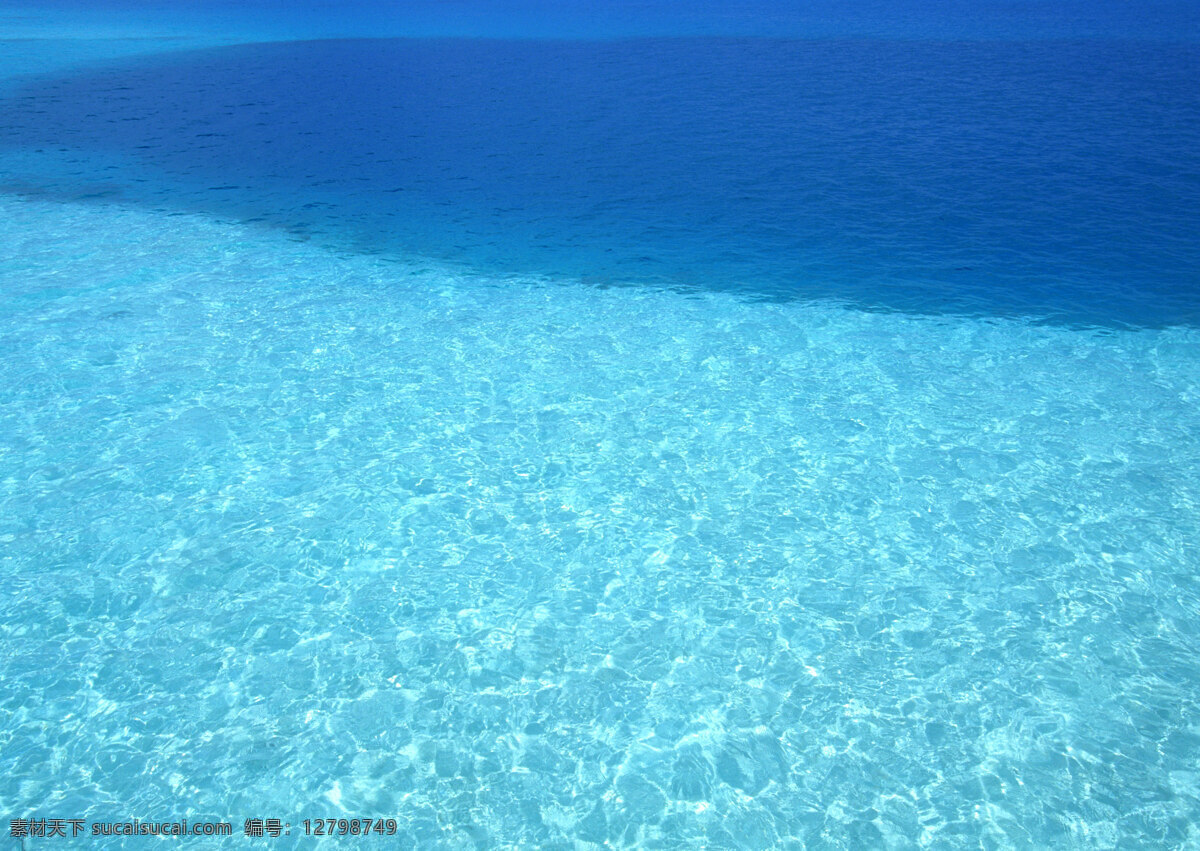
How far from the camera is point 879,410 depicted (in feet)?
32.6

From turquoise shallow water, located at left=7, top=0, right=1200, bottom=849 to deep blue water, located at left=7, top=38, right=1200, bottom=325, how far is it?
0.50ft

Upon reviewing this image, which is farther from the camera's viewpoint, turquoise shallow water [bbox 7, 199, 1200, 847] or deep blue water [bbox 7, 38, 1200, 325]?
deep blue water [bbox 7, 38, 1200, 325]

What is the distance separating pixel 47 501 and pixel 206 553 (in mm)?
2098

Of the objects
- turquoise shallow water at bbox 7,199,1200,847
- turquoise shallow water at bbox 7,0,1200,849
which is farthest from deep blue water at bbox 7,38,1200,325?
turquoise shallow water at bbox 7,199,1200,847

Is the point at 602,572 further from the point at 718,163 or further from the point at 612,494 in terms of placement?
the point at 718,163

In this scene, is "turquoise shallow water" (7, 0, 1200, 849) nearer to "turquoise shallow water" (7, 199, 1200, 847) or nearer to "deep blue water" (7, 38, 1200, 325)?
"turquoise shallow water" (7, 199, 1200, 847)

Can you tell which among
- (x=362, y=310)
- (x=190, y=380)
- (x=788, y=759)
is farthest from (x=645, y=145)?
(x=788, y=759)

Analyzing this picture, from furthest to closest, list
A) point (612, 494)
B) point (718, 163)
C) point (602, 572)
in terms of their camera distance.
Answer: point (718, 163) < point (612, 494) < point (602, 572)

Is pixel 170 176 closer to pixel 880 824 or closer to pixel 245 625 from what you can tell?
pixel 245 625

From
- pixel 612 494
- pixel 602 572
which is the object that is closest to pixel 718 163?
pixel 612 494

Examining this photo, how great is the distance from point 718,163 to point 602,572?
13.4 meters

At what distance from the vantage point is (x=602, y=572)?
24.7 ft

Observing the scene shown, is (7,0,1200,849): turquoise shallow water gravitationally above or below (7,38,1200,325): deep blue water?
below

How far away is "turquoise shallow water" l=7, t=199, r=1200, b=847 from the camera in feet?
18.6
